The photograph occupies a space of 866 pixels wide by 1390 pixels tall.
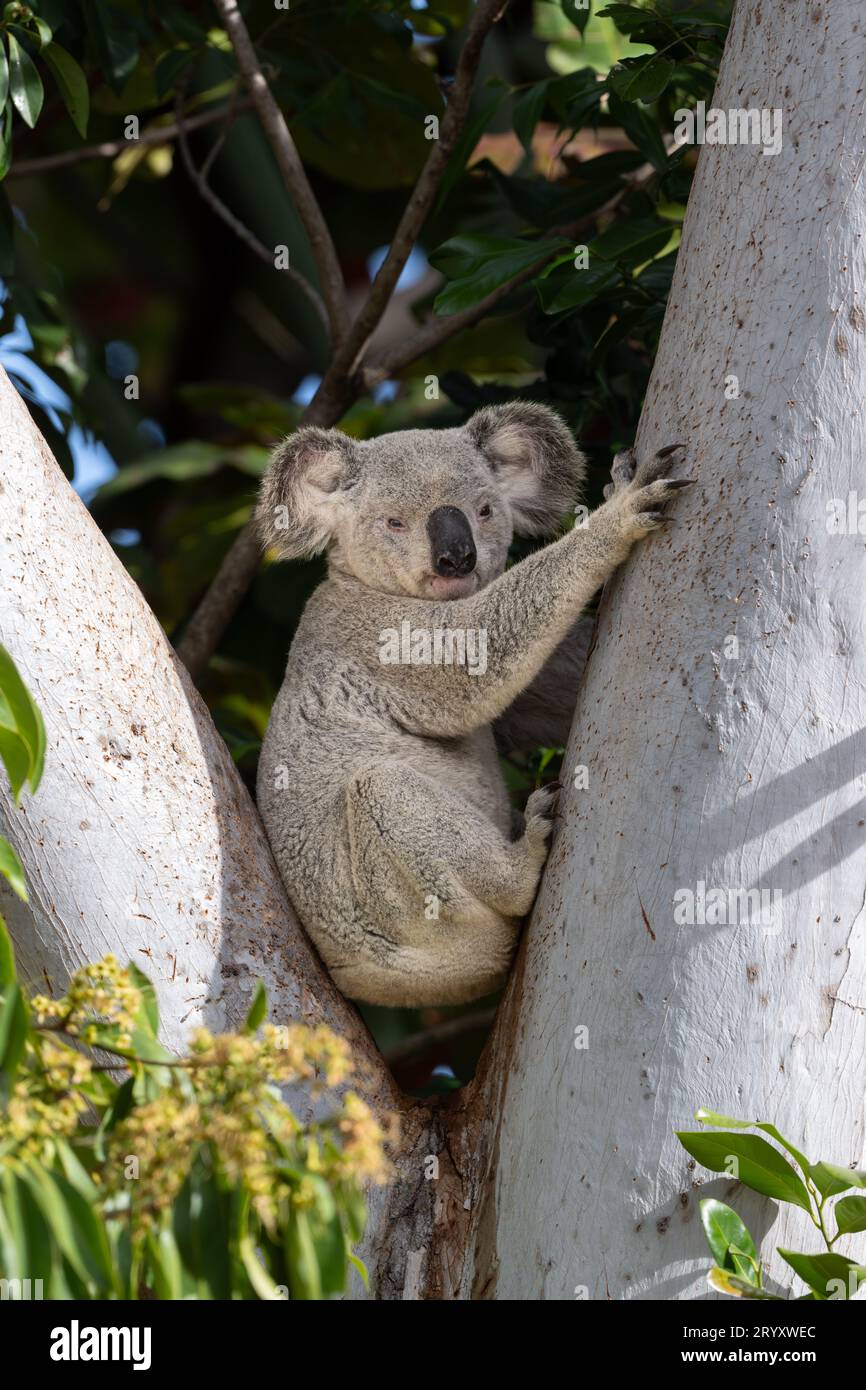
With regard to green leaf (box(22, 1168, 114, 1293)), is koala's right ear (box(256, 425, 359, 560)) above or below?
above

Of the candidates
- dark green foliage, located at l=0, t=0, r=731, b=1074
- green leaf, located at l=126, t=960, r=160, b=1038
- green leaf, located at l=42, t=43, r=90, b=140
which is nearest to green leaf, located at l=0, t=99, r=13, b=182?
dark green foliage, located at l=0, t=0, r=731, b=1074

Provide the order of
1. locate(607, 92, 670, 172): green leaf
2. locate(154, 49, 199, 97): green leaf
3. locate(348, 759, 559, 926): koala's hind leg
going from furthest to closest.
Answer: locate(154, 49, 199, 97): green leaf < locate(607, 92, 670, 172): green leaf < locate(348, 759, 559, 926): koala's hind leg

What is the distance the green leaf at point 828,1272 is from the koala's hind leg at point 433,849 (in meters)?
1.10

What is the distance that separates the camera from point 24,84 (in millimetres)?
3768

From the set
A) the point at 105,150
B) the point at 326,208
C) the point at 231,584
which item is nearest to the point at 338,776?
→ the point at 231,584

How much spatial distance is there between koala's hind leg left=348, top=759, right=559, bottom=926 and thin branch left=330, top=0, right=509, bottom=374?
70.0 inches

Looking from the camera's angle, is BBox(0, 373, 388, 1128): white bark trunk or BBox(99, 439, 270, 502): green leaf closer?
BBox(0, 373, 388, 1128): white bark trunk

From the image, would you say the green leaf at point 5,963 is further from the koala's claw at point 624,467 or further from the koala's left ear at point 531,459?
the koala's left ear at point 531,459

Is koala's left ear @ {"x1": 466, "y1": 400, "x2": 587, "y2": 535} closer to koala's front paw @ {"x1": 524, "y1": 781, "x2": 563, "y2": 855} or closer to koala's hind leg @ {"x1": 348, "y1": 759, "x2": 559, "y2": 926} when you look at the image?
koala's hind leg @ {"x1": 348, "y1": 759, "x2": 559, "y2": 926}

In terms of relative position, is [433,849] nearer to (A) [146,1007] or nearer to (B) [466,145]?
(A) [146,1007]

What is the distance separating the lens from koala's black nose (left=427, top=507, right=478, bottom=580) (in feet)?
13.0

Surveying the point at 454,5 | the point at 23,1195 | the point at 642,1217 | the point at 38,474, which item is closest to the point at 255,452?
the point at 454,5
